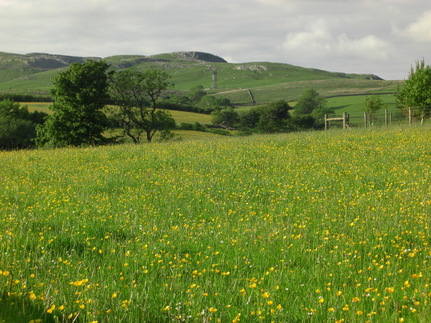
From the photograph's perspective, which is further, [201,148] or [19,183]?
[201,148]

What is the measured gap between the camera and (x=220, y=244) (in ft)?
23.7

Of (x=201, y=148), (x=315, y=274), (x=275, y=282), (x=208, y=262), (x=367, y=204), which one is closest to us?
(x=275, y=282)

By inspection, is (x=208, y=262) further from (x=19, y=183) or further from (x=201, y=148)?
(x=201, y=148)

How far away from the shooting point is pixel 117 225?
8352 mm

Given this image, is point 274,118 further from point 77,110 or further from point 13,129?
point 77,110

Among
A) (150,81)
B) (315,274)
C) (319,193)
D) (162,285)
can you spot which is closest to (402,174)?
(319,193)

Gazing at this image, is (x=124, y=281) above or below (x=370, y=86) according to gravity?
below

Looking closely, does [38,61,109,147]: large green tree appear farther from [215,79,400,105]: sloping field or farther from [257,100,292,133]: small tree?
[215,79,400,105]: sloping field

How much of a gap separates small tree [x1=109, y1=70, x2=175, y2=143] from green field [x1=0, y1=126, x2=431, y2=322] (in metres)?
41.7

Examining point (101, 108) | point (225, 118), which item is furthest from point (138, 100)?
point (225, 118)

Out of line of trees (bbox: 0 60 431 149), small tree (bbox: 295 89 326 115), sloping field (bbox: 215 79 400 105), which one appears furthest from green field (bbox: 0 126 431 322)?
sloping field (bbox: 215 79 400 105)

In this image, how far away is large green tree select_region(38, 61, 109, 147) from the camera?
1671 inches

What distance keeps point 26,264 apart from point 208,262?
8.18ft

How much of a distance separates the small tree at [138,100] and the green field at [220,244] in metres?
41.7
